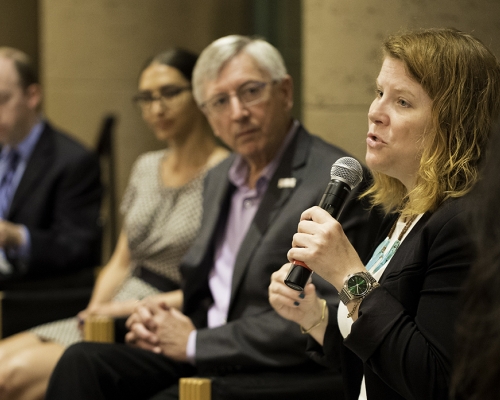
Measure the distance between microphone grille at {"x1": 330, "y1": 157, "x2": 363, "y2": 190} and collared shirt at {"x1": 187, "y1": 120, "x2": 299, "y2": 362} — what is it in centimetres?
83

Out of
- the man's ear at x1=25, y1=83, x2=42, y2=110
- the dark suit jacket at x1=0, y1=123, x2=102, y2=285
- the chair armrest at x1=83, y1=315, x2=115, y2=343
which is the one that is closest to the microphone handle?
the chair armrest at x1=83, y1=315, x2=115, y2=343

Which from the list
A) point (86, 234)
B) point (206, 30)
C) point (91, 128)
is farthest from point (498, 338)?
point (91, 128)

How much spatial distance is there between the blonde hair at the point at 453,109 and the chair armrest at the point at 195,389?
0.88 metres

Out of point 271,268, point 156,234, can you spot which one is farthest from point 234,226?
point 156,234

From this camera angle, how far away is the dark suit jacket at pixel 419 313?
1536 mm

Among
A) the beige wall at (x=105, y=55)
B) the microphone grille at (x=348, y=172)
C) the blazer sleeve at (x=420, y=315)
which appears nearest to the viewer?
the blazer sleeve at (x=420, y=315)

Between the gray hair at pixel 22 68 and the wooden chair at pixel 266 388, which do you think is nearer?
the wooden chair at pixel 266 388

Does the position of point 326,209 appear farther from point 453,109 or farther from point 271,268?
point 271,268

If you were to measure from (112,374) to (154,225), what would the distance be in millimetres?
1016

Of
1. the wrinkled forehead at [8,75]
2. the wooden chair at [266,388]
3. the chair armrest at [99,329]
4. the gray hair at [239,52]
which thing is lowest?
the chair armrest at [99,329]

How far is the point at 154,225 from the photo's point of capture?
3400 mm

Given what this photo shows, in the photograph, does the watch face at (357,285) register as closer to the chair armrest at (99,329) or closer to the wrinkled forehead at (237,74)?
the wrinkled forehead at (237,74)

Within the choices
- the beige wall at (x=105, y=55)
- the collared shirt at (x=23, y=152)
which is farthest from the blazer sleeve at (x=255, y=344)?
the beige wall at (x=105, y=55)

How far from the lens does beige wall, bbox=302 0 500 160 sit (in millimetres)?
2881
